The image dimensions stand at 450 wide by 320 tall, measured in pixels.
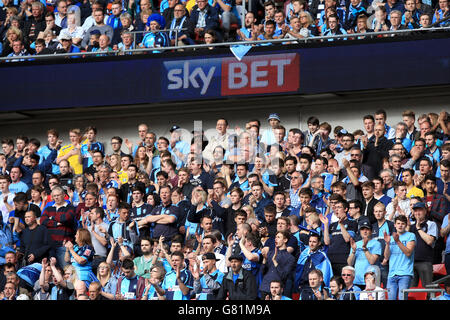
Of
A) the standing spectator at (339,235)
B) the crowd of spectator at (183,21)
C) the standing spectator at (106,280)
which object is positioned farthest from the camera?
the crowd of spectator at (183,21)

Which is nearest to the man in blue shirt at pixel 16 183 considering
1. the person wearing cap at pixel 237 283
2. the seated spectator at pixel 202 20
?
the seated spectator at pixel 202 20

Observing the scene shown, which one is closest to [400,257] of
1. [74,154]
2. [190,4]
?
[74,154]

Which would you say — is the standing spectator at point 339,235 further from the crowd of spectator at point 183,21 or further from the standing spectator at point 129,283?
the crowd of spectator at point 183,21

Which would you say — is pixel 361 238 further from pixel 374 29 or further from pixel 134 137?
pixel 134 137

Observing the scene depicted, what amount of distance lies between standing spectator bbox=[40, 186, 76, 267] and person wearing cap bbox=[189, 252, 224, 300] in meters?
2.54

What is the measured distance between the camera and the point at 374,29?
15.6 meters

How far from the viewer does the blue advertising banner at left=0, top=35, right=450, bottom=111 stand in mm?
15328

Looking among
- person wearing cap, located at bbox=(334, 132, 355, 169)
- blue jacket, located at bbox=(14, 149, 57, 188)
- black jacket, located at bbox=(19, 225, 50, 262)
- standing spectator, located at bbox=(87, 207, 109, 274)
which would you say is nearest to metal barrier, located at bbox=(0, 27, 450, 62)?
blue jacket, located at bbox=(14, 149, 57, 188)

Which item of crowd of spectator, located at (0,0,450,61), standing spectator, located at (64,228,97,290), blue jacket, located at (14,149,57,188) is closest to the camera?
standing spectator, located at (64,228,97,290)

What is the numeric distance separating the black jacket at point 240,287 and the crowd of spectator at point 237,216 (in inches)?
0.5

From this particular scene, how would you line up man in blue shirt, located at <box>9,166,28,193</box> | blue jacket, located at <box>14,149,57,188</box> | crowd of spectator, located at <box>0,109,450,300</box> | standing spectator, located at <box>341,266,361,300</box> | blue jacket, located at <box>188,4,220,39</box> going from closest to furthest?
standing spectator, located at <box>341,266,361,300</box>
crowd of spectator, located at <box>0,109,450,300</box>
man in blue shirt, located at <box>9,166,28,193</box>
blue jacket, located at <box>14,149,57,188</box>
blue jacket, located at <box>188,4,220,39</box>

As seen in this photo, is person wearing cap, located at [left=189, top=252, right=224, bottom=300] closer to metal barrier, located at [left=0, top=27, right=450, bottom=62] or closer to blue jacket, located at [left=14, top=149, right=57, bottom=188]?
blue jacket, located at [left=14, top=149, right=57, bottom=188]

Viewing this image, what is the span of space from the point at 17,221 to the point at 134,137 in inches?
155

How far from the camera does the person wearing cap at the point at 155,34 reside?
55.5ft
